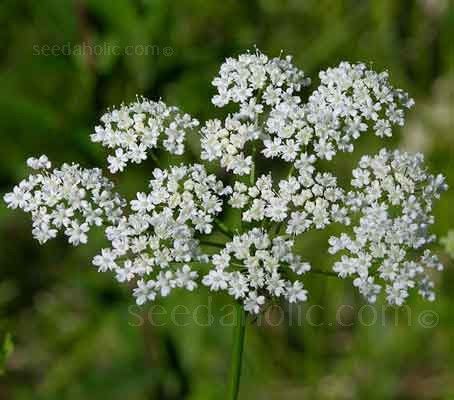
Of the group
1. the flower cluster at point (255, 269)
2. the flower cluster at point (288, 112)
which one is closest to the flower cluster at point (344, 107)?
the flower cluster at point (288, 112)

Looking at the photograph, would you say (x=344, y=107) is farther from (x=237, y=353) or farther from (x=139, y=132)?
(x=237, y=353)

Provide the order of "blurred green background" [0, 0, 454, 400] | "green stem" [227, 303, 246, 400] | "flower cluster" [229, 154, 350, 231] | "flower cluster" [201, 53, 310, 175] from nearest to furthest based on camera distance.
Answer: "green stem" [227, 303, 246, 400] < "flower cluster" [229, 154, 350, 231] < "flower cluster" [201, 53, 310, 175] < "blurred green background" [0, 0, 454, 400]

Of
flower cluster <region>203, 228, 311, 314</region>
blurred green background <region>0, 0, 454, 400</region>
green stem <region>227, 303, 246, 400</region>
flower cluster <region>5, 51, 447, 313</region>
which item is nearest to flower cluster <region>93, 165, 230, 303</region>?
flower cluster <region>5, 51, 447, 313</region>

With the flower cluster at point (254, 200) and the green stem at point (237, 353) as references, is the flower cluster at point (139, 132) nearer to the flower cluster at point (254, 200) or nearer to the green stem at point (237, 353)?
the flower cluster at point (254, 200)

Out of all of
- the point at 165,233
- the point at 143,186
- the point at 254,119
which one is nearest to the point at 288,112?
the point at 254,119

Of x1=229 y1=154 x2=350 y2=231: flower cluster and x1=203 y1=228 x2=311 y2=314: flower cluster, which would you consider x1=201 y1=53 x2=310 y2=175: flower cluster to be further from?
x1=203 y1=228 x2=311 y2=314: flower cluster

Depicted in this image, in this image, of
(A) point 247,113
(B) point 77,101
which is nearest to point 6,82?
(B) point 77,101
